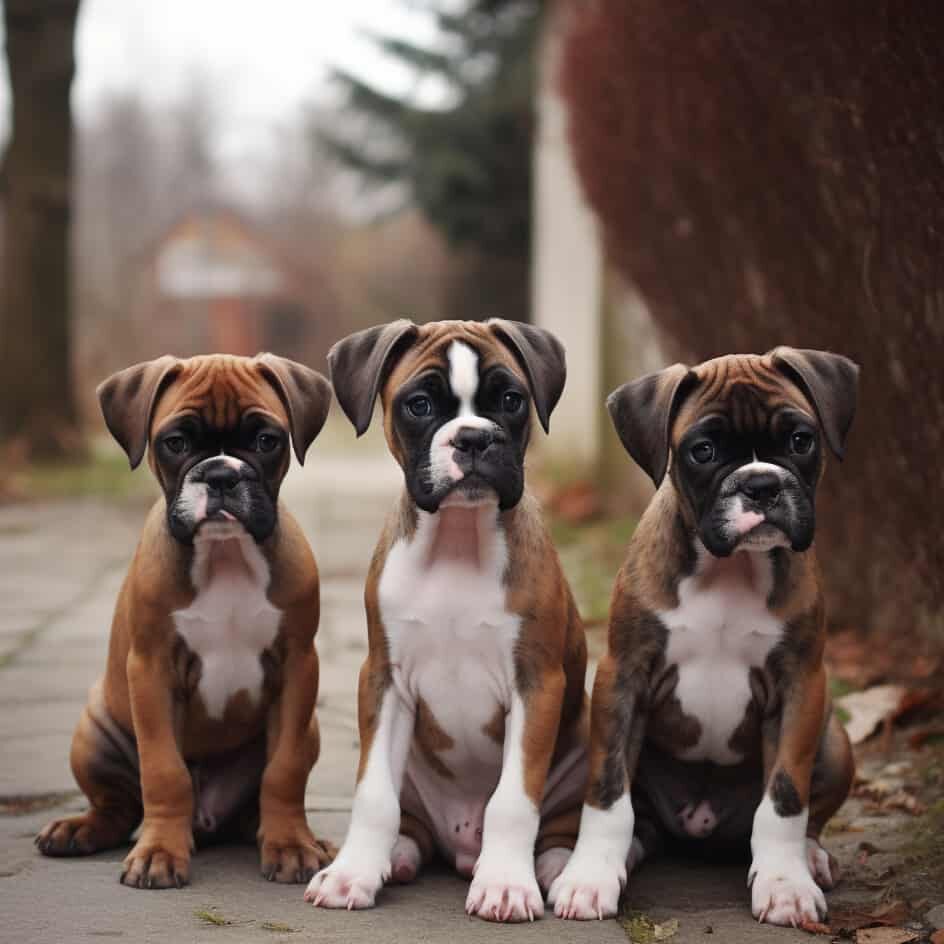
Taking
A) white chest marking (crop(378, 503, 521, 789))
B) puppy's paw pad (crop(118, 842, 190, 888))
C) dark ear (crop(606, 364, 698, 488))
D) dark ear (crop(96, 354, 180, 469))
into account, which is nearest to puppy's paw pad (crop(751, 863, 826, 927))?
white chest marking (crop(378, 503, 521, 789))

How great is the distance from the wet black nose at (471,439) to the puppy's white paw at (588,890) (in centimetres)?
124

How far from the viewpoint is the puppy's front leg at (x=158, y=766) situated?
178 inches

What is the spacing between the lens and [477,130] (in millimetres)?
25297

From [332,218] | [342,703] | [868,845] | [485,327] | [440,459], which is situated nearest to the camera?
[440,459]

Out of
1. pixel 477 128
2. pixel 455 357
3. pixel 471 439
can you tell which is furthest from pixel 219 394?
pixel 477 128

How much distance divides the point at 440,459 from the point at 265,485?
64 cm

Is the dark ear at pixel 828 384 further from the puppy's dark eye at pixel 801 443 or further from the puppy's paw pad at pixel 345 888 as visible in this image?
the puppy's paw pad at pixel 345 888

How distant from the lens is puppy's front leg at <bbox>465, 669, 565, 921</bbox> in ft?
13.7

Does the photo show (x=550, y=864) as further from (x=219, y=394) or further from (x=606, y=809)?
(x=219, y=394)

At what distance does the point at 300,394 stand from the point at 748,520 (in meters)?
1.54

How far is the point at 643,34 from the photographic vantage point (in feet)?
27.3

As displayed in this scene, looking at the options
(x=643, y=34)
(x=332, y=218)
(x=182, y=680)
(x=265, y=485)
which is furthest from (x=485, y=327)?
(x=332, y=218)

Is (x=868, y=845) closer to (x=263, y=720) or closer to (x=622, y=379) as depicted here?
(x=263, y=720)

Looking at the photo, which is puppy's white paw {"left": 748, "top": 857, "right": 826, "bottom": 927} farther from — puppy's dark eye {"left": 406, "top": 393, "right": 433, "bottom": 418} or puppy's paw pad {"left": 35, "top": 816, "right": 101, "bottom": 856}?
puppy's paw pad {"left": 35, "top": 816, "right": 101, "bottom": 856}
